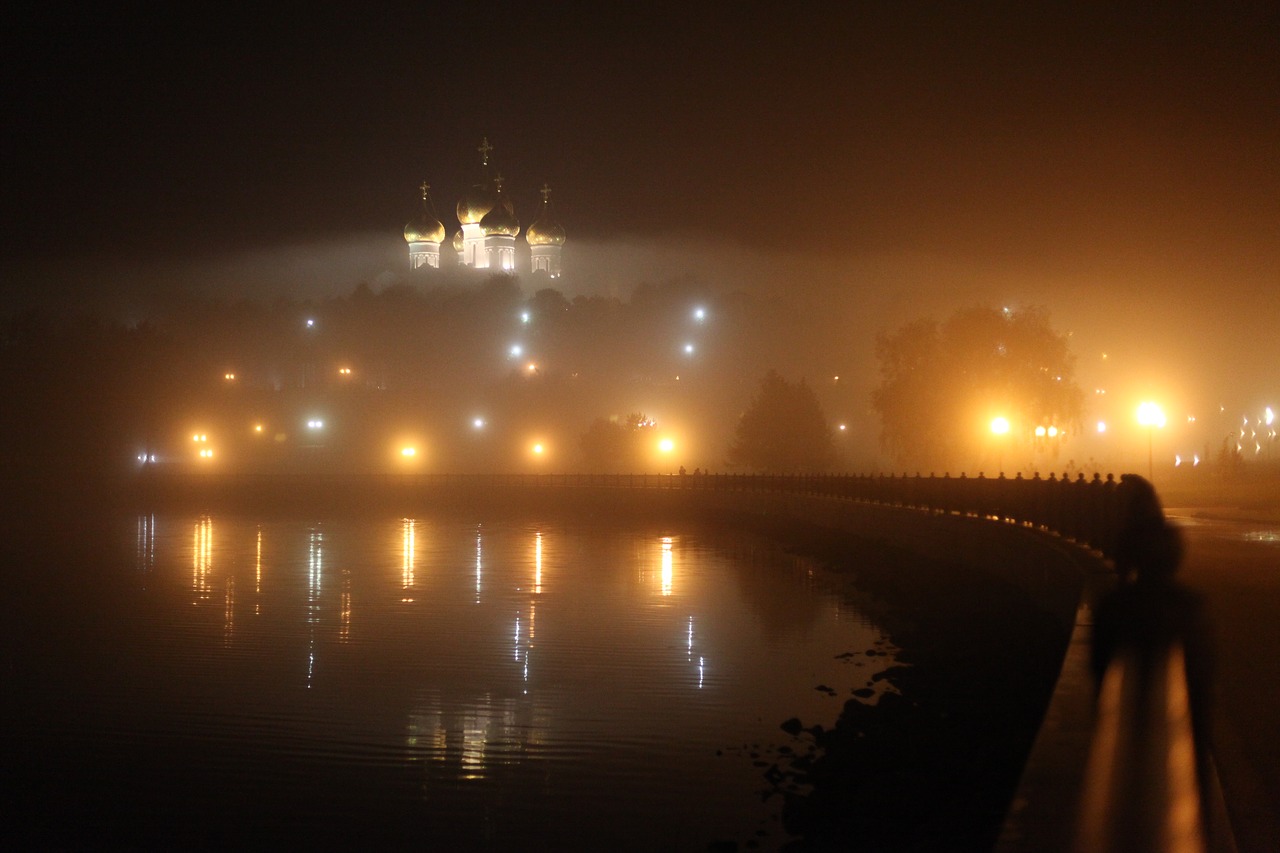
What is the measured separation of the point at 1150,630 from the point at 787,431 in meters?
65.9

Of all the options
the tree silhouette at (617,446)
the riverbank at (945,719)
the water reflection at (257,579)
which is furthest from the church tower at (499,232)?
the riverbank at (945,719)

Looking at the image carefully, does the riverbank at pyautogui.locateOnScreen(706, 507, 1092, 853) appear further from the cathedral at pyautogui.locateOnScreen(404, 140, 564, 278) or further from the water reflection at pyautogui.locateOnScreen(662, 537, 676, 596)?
the cathedral at pyautogui.locateOnScreen(404, 140, 564, 278)

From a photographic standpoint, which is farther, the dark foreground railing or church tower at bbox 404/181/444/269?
church tower at bbox 404/181/444/269

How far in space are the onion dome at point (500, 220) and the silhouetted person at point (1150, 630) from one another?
12324cm

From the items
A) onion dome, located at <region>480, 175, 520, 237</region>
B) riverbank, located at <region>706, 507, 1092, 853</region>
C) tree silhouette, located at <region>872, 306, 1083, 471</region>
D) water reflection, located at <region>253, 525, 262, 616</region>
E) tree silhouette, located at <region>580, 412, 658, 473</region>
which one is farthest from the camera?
onion dome, located at <region>480, 175, 520, 237</region>

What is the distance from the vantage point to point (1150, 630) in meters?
13.6

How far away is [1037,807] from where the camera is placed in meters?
6.32

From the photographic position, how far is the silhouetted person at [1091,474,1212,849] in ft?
29.7

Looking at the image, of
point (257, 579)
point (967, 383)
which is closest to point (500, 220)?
point (967, 383)

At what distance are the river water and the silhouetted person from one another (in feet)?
10.7

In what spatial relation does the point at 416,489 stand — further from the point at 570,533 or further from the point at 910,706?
the point at 910,706

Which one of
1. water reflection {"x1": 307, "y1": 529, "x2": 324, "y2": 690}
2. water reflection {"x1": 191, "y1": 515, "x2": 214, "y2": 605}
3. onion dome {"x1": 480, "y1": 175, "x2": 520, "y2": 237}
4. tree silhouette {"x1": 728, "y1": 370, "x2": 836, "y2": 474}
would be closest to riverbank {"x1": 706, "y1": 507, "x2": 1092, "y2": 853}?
water reflection {"x1": 307, "y1": 529, "x2": 324, "y2": 690}

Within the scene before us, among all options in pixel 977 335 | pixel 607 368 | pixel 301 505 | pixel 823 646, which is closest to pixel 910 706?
pixel 823 646

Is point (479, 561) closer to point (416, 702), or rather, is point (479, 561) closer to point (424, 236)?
point (416, 702)
